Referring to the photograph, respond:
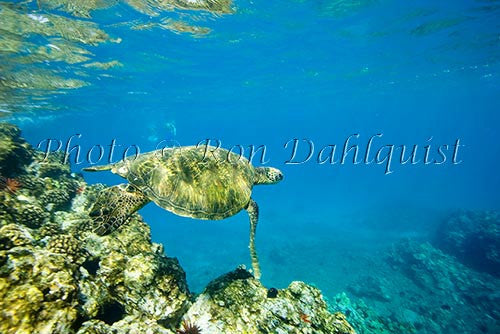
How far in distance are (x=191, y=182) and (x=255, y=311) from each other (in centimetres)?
258

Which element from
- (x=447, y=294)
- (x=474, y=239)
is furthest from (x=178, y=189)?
(x=474, y=239)

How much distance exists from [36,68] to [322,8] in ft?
63.0

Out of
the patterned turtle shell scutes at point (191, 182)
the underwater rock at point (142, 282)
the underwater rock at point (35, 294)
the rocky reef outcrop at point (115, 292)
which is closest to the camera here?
the underwater rock at point (35, 294)

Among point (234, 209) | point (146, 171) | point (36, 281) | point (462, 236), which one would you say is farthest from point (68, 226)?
point (462, 236)

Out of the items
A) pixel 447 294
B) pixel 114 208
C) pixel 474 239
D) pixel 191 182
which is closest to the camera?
pixel 114 208

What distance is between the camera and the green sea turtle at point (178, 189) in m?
4.74

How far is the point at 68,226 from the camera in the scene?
5863 millimetres

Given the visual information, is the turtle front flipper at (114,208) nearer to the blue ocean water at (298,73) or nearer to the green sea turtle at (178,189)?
the green sea turtle at (178,189)

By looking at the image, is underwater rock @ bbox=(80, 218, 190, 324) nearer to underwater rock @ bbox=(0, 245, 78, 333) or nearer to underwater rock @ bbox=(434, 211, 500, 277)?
underwater rock @ bbox=(0, 245, 78, 333)

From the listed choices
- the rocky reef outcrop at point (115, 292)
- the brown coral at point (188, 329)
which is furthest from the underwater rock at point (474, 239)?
the brown coral at point (188, 329)

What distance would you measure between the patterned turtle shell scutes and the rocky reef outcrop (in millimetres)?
1080

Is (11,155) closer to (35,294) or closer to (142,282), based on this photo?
(142,282)

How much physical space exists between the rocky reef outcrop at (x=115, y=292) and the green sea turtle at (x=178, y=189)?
0.73 meters

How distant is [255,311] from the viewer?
13.7 feet
